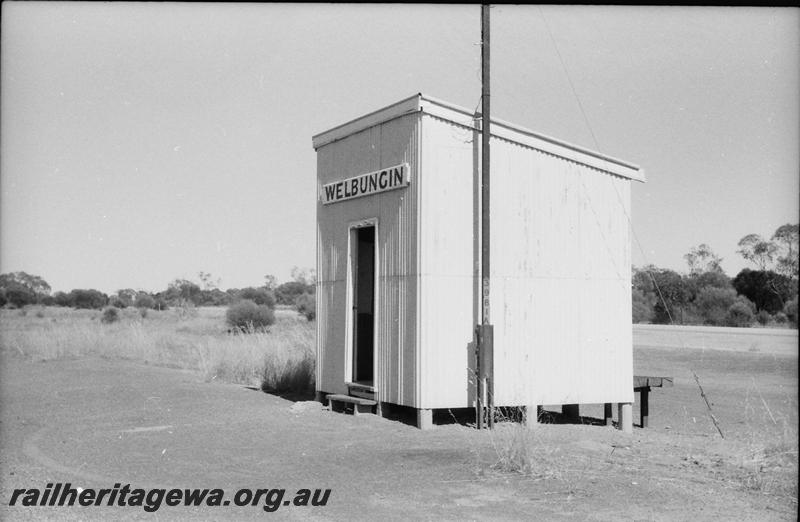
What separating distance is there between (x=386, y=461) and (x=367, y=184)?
4.47m

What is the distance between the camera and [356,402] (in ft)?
35.7

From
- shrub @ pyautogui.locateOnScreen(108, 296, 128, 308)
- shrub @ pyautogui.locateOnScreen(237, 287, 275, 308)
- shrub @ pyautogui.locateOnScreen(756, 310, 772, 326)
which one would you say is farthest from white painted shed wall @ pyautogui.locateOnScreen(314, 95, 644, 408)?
shrub @ pyautogui.locateOnScreen(108, 296, 128, 308)

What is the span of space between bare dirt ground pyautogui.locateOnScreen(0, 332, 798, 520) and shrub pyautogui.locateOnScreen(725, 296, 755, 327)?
35.8 m

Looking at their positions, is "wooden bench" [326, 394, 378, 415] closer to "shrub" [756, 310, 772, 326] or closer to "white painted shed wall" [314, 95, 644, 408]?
"white painted shed wall" [314, 95, 644, 408]

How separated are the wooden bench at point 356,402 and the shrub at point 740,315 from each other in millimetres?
40365

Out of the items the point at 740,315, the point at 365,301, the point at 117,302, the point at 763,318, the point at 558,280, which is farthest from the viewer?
the point at 117,302

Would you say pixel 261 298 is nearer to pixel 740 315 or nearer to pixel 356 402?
pixel 740 315

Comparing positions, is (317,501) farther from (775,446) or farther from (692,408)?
(692,408)

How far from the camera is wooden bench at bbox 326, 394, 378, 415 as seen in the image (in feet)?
35.5

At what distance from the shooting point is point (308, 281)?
83.4 m

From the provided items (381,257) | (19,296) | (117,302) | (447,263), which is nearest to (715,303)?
(381,257)

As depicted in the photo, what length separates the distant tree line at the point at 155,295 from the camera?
193ft

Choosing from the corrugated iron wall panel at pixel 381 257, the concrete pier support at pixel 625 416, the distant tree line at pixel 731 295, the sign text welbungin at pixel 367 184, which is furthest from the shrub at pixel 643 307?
the sign text welbungin at pixel 367 184

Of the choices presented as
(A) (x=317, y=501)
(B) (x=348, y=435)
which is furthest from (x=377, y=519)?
(B) (x=348, y=435)
